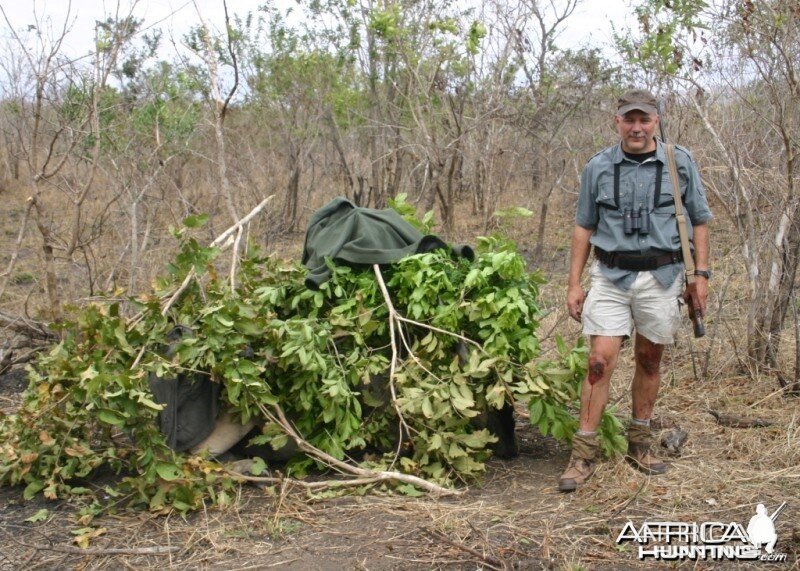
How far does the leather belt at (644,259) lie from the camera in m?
3.88

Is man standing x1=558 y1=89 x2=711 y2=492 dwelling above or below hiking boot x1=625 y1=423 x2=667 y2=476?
above

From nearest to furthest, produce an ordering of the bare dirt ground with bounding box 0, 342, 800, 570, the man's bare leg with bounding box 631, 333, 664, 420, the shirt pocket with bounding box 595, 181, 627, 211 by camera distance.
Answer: the bare dirt ground with bounding box 0, 342, 800, 570 < the shirt pocket with bounding box 595, 181, 627, 211 < the man's bare leg with bounding box 631, 333, 664, 420

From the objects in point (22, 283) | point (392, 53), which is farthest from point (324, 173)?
point (22, 283)

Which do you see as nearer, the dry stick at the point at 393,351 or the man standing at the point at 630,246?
the man standing at the point at 630,246

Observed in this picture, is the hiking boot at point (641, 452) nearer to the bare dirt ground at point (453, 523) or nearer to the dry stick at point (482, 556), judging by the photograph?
the bare dirt ground at point (453, 523)

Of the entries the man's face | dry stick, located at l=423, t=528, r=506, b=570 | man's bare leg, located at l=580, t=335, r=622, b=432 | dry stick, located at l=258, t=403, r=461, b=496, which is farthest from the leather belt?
dry stick, located at l=423, t=528, r=506, b=570

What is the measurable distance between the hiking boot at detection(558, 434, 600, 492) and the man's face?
131cm

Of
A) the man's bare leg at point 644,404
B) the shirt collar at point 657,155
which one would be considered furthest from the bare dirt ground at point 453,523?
the shirt collar at point 657,155

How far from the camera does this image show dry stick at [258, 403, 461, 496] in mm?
3969

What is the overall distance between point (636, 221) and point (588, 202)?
0.82 ft

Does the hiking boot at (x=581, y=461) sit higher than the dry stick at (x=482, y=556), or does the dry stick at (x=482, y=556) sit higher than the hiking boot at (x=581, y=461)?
the hiking boot at (x=581, y=461)

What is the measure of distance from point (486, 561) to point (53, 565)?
1.67 m

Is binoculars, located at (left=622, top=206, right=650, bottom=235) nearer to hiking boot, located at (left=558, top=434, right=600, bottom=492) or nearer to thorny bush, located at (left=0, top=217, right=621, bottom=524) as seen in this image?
thorny bush, located at (left=0, top=217, right=621, bottom=524)

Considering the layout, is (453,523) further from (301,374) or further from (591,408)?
(301,374)
